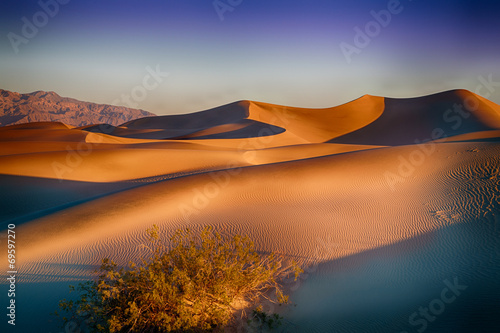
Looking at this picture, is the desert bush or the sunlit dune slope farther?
the sunlit dune slope

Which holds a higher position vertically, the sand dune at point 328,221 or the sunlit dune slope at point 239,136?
the sunlit dune slope at point 239,136

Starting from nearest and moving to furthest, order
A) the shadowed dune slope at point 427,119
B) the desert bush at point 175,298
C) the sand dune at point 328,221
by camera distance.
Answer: the desert bush at point 175,298 → the sand dune at point 328,221 → the shadowed dune slope at point 427,119

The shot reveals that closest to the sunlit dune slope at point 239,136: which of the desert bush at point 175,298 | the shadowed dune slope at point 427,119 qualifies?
the shadowed dune slope at point 427,119

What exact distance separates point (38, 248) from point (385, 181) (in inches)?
447

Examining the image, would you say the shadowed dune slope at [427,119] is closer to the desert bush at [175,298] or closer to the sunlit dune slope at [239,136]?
the sunlit dune slope at [239,136]

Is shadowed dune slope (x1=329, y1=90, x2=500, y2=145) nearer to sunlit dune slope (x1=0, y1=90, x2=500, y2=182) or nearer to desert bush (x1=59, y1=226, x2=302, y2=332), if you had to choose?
sunlit dune slope (x1=0, y1=90, x2=500, y2=182)

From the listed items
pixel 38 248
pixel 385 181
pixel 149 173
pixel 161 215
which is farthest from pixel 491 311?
pixel 149 173

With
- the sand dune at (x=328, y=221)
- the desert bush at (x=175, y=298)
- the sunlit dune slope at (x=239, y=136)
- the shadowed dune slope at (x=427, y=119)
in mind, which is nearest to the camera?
the desert bush at (x=175, y=298)

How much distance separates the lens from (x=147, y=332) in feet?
15.6

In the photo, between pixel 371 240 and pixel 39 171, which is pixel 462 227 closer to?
pixel 371 240

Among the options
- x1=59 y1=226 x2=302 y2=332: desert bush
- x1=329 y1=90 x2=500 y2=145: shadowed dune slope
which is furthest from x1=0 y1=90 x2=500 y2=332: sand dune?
x1=329 y1=90 x2=500 y2=145: shadowed dune slope

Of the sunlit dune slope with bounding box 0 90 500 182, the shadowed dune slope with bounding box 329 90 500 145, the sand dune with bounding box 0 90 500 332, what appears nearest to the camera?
the sand dune with bounding box 0 90 500 332

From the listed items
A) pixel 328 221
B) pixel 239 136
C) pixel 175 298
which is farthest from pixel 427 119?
pixel 175 298

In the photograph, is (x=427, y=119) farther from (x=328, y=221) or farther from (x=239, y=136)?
(x=328, y=221)
